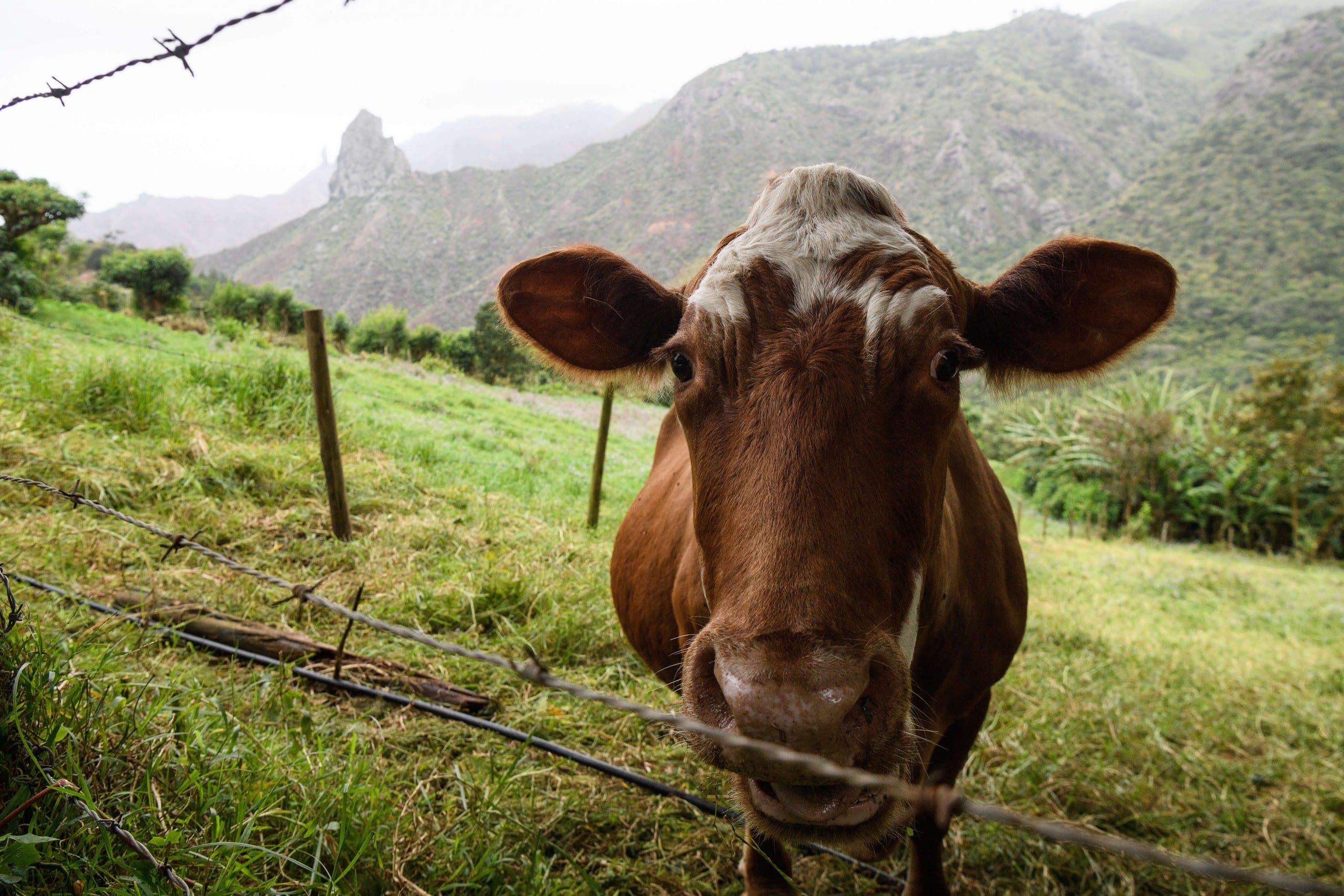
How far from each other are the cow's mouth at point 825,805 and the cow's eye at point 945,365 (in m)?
0.92

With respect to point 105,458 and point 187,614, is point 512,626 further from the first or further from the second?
point 105,458

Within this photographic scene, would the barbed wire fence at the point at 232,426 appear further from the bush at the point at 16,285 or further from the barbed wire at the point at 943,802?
the barbed wire at the point at 943,802

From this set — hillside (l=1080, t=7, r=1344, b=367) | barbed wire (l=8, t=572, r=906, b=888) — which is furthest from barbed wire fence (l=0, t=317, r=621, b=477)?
hillside (l=1080, t=7, r=1344, b=367)

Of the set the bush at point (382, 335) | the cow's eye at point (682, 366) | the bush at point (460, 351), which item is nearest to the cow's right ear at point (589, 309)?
Result: the cow's eye at point (682, 366)

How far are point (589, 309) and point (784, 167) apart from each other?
77.5m

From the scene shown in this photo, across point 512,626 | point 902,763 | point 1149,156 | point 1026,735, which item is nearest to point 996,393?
point 902,763

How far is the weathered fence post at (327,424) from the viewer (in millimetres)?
4809

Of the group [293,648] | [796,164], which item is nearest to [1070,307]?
[293,648]

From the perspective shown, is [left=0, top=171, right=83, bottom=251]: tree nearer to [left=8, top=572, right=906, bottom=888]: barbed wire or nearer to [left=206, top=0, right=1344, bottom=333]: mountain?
[left=8, top=572, right=906, bottom=888]: barbed wire

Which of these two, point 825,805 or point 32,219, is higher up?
point 32,219

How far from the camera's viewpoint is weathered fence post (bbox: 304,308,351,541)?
4809mm

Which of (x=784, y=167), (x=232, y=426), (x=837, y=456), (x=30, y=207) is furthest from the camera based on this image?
(x=784, y=167)

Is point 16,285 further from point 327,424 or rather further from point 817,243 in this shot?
point 817,243

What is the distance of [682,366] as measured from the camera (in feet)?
5.83
